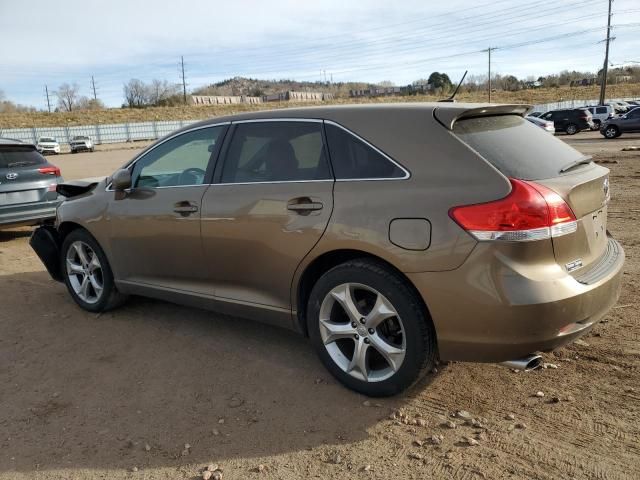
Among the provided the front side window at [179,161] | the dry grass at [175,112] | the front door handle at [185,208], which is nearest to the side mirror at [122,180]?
the front side window at [179,161]

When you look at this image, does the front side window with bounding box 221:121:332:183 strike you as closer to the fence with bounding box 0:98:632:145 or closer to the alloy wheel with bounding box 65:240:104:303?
the alloy wheel with bounding box 65:240:104:303

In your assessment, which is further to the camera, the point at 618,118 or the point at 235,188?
the point at 618,118

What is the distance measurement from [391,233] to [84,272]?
11.0 feet

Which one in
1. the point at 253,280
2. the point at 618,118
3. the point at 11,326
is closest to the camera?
the point at 253,280

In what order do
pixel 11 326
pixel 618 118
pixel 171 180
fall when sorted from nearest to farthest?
pixel 171 180 → pixel 11 326 → pixel 618 118

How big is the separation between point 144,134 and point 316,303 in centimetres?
6038

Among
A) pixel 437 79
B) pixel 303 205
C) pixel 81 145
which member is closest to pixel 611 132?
pixel 303 205

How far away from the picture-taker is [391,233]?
3018mm

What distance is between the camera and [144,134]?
5953cm

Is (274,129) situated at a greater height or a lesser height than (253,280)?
greater

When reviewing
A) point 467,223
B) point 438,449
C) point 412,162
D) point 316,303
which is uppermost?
point 412,162

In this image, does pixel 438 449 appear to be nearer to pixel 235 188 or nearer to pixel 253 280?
pixel 253 280

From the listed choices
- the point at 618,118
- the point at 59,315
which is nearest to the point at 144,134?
the point at 618,118

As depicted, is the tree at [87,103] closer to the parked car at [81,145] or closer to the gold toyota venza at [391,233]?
the parked car at [81,145]
